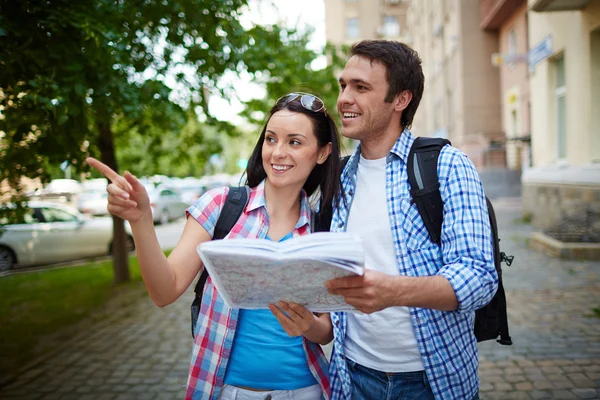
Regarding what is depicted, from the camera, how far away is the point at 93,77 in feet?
16.4

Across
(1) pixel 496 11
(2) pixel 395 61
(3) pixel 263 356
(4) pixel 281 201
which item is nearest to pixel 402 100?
(2) pixel 395 61

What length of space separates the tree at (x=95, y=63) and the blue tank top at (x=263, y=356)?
286 centimetres

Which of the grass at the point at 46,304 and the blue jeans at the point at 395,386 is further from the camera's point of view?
the grass at the point at 46,304

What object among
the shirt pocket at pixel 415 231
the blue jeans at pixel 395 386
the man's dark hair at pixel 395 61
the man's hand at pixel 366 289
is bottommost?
the blue jeans at pixel 395 386

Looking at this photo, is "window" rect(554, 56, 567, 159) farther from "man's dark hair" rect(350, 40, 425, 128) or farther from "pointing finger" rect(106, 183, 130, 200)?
"pointing finger" rect(106, 183, 130, 200)

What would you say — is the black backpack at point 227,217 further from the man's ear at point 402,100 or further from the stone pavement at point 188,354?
the stone pavement at point 188,354

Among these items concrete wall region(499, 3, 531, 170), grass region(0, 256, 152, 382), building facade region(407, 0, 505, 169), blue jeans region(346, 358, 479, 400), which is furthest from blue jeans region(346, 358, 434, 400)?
building facade region(407, 0, 505, 169)

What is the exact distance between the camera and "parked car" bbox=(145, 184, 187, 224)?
21792mm

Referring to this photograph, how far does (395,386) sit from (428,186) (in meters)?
0.75

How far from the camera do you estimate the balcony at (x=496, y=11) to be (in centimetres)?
1905

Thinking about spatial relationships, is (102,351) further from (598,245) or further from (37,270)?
(598,245)

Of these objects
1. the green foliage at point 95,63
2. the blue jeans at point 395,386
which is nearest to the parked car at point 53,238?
the green foliage at point 95,63

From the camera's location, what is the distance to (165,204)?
22516mm

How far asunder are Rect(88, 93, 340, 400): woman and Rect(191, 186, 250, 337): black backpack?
3cm
